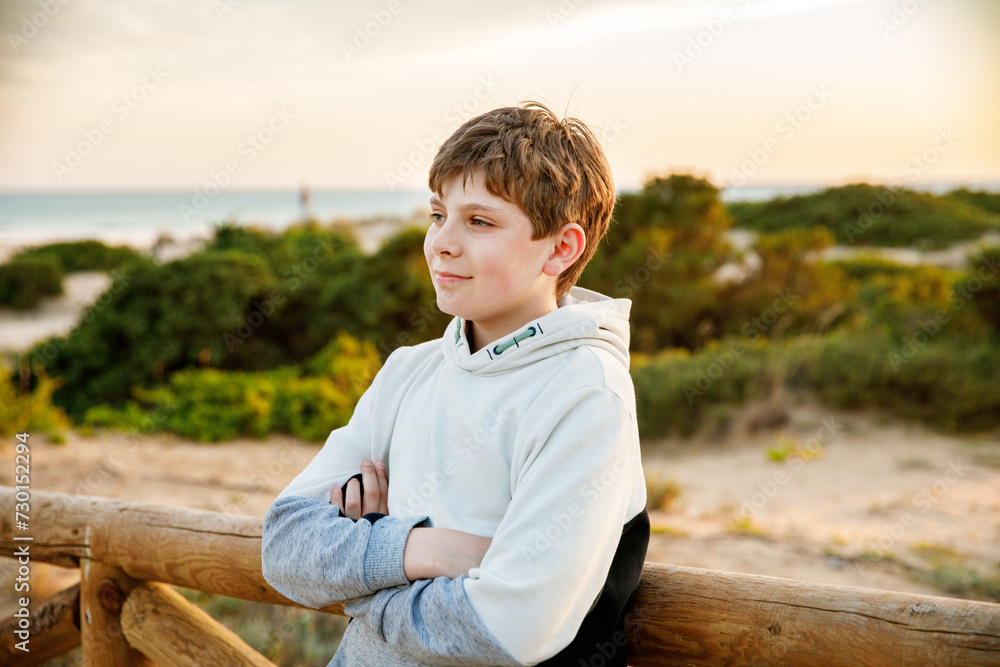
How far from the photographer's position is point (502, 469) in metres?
1.29

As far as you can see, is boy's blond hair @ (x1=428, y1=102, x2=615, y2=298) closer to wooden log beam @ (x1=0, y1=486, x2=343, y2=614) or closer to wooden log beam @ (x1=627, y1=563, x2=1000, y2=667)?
Result: wooden log beam @ (x1=627, y1=563, x2=1000, y2=667)

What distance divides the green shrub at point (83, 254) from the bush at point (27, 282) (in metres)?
2.04

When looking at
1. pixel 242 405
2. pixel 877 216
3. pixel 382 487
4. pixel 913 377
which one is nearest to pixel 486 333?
pixel 382 487

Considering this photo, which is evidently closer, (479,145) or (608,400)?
(608,400)

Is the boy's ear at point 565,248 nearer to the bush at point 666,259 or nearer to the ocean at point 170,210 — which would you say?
the bush at point 666,259

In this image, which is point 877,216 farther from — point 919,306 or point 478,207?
point 478,207

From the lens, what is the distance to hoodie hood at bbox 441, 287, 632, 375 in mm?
1296

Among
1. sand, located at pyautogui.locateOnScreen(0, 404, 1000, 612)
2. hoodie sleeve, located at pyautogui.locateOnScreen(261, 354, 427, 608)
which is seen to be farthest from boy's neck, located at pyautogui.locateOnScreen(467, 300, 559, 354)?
sand, located at pyautogui.locateOnScreen(0, 404, 1000, 612)

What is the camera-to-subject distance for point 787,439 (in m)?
6.94

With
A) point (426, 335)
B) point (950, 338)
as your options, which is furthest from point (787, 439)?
point (426, 335)

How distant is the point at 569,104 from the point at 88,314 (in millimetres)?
7993

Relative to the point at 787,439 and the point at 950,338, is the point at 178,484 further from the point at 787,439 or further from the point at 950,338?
the point at 950,338

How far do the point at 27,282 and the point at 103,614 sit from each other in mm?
14697

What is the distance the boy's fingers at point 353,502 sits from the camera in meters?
1.44
